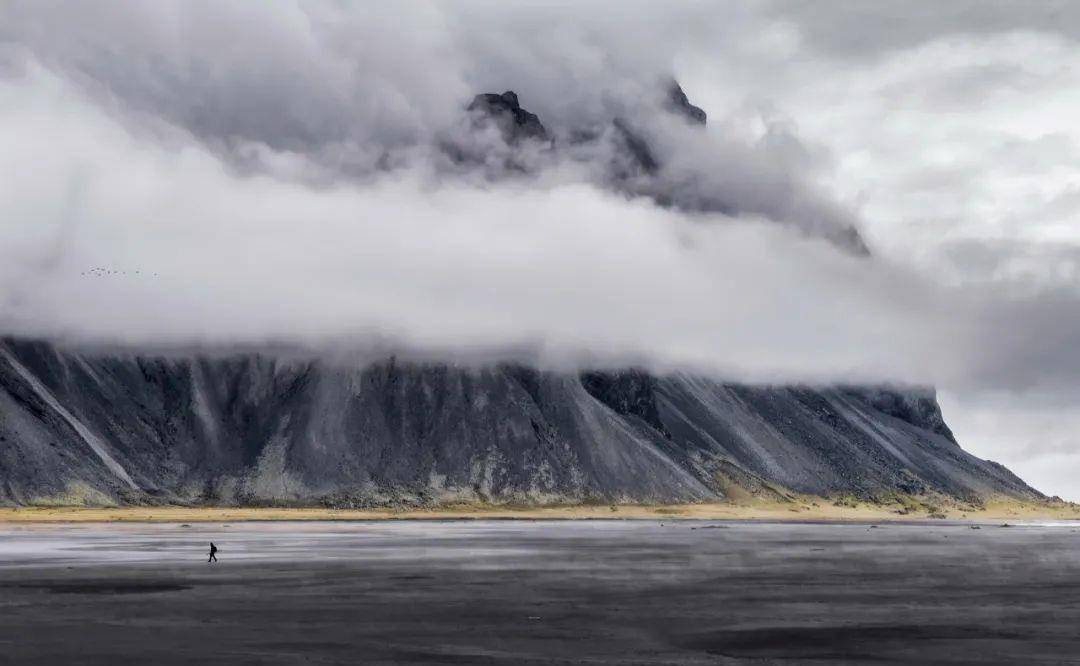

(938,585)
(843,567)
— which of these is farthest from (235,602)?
(843,567)

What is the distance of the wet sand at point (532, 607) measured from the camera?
40531mm

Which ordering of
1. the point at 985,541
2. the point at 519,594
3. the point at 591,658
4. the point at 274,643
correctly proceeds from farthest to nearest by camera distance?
the point at 985,541, the point at 519,594, the point at 274,643, the point at 591,658

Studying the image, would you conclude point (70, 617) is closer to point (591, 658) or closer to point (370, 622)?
point (370, 622)

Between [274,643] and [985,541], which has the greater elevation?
[985,541]

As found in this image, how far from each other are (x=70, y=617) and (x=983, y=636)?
3348cm

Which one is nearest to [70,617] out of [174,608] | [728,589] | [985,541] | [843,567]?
[174,608]

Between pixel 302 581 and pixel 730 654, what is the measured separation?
32674 millimetres

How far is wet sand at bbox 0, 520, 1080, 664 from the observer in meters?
40.5

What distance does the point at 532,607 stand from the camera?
5416cm

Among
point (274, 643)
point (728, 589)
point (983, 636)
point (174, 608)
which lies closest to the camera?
point (274, 643)

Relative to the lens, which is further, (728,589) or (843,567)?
(843,567)

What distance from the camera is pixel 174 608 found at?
53188 mm

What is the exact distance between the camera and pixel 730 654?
4022 cm

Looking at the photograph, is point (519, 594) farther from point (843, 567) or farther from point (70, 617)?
point (843, 567)
